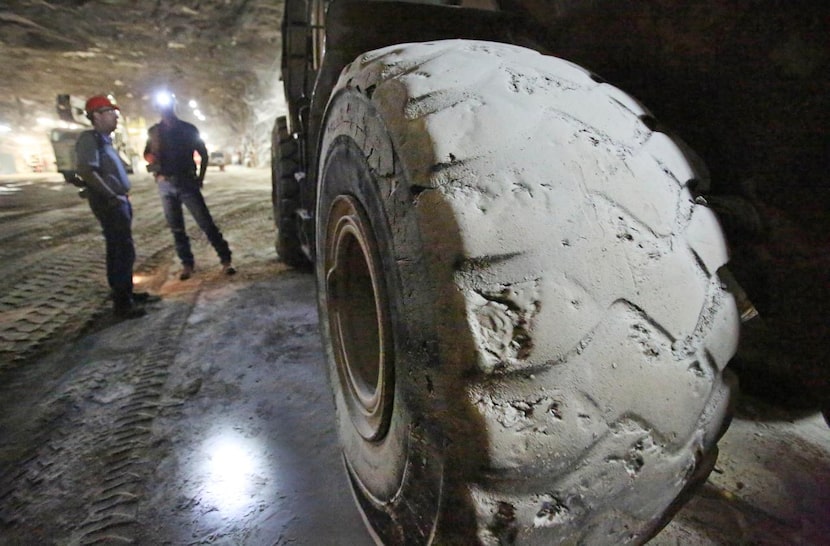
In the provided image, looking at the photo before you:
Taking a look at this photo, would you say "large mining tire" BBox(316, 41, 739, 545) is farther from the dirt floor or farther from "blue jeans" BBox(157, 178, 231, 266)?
"blue jeans" BBox(157, 178, 231, 266)

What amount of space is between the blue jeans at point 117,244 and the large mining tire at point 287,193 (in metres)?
1.31

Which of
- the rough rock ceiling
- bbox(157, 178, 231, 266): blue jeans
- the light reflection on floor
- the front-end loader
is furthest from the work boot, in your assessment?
the rough rock ceiling

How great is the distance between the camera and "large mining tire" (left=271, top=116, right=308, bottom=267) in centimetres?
427

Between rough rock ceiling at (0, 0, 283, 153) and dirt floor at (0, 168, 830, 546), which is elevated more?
rough rock ceiling at (0, 0, 283, 153)

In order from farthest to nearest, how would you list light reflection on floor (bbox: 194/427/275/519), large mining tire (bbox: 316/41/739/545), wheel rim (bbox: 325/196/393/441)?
light reflection on floor (bbox: 194/427/275/519), wheel rim (bbox: 325/196/393/441), large mining tire (bbox: 316/41/739/545)

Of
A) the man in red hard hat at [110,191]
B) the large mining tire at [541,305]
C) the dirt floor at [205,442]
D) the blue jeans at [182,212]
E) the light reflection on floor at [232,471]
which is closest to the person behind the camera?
the large mining tire at [541,305]

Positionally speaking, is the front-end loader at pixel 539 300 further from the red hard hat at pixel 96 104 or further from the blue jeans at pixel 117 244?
the red hard hat at pixel 96 104

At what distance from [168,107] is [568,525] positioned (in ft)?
16.7

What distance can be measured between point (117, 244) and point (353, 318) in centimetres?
311

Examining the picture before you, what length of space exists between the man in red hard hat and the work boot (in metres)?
0.80

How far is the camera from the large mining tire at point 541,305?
2.42 ft

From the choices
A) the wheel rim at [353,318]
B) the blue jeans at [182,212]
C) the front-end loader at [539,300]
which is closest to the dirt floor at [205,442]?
the wheel rim at [353,318]

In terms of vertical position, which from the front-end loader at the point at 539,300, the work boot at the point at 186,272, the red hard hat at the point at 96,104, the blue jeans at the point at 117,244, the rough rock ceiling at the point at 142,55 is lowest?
the work boot at the point at 186,272

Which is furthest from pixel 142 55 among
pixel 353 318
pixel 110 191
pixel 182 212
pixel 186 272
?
pixel 353 318
